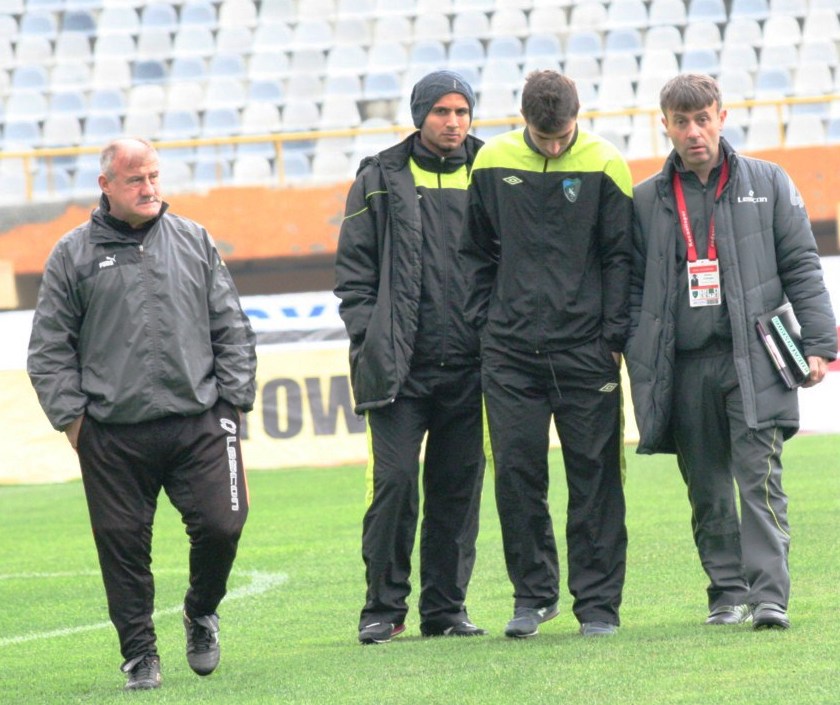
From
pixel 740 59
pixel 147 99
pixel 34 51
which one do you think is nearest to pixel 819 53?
pixel 740 59

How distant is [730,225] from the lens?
18.4 feet

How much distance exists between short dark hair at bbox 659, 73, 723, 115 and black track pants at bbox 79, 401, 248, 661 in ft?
6.22

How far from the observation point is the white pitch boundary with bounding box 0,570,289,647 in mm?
6973

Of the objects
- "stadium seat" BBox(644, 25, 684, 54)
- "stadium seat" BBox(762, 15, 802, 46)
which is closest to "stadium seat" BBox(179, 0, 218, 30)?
"stadium seat" BBox(644, 25, 684, 54)

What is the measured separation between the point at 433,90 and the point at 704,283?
126 cm

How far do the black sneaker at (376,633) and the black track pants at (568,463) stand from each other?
54 centimetres

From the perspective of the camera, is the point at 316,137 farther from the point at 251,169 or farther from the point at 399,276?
the point at 399,276

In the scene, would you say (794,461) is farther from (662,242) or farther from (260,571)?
(662,242)

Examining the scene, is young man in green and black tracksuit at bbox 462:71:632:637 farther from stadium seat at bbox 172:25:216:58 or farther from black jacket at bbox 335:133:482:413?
stadium seat at bbox 172:25:216:58

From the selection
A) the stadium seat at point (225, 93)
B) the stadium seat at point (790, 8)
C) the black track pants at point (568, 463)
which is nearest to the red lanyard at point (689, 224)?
the black track pants at point (568, 463)

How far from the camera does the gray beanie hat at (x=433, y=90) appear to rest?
6059 millimetres

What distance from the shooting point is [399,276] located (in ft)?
20.0

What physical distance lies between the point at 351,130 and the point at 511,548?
14705 mm

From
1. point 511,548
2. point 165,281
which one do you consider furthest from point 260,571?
point 165,281
